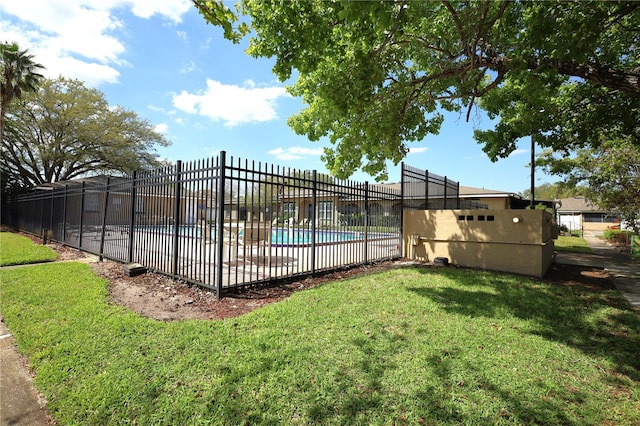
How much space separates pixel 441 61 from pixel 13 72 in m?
22.8

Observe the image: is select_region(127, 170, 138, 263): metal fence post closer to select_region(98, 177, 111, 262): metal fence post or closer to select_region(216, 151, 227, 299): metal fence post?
select_region(98, 177, 111, 262): metal fence post

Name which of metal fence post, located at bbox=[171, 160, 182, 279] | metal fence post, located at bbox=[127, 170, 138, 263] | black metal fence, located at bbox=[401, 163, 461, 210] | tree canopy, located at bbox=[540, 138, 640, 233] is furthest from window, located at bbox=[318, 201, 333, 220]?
tree canopy, located at bbox=[540, 138, 640, 233]

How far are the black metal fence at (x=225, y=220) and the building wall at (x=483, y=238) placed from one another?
2.65ft

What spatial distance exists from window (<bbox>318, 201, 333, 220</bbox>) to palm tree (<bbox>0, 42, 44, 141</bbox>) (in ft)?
62.3

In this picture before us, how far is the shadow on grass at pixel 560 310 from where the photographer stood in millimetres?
3891

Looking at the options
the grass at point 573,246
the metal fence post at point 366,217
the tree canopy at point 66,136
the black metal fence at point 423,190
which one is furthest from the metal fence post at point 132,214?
the tree canopy at point 66,136

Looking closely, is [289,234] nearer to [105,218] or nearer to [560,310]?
[560,310]

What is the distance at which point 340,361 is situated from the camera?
3324 millimetres

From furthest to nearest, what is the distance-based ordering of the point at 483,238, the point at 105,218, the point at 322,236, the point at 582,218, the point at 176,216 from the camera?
1. the point at 582,218
2. the point at 105,218
3. the point at 483,238
4. the point at 322,236
5. the point at 176,216

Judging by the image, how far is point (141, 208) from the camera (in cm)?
770

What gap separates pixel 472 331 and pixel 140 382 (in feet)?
13.6

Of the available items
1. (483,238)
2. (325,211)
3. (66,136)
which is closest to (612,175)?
(483,238)

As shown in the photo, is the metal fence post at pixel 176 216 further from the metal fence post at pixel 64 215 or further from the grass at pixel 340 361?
the metal fence post at pixel 64 215

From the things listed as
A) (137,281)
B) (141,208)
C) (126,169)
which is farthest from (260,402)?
(126,169)
